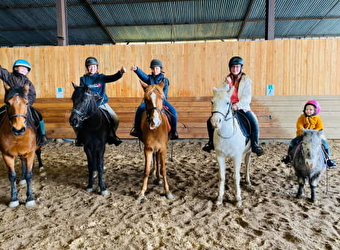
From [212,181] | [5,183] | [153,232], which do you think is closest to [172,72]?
[212,181]

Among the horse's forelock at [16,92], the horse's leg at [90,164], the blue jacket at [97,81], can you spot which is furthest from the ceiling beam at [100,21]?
the horse's leg at [90,164]

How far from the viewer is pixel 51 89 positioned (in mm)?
7559

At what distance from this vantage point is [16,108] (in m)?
2.62

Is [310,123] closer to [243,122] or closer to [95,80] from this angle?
[243,122]

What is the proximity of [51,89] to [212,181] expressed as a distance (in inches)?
249

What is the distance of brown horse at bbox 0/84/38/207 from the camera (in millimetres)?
→ 2629

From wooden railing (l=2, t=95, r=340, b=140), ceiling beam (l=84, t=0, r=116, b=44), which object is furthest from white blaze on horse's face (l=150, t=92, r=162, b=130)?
ceiling beam (l=84, t=0, r=116, b=44)

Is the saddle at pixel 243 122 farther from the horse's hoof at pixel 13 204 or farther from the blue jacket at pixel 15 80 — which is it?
the horse's hoof at pixel 13 204

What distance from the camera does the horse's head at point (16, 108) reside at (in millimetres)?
2615

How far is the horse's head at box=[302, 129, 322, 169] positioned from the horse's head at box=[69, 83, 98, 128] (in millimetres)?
2875

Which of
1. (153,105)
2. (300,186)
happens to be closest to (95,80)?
(153,105)

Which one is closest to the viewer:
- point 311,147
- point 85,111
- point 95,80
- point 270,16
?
point 311,147

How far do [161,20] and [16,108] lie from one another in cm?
881

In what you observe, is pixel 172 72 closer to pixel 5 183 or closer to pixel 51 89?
pixel 51 89
